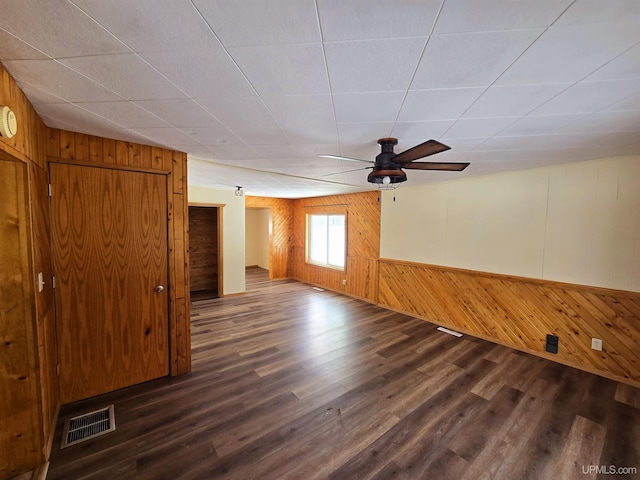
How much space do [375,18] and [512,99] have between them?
45.2 inches

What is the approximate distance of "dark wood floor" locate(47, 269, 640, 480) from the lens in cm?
179

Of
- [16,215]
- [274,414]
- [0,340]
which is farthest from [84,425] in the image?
[16,215]

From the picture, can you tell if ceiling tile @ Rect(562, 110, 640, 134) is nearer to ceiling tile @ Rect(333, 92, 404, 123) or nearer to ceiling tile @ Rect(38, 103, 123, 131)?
ceiling tile @ Rect(333, 92, 404, 123)

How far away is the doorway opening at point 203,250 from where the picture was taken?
6348 mm

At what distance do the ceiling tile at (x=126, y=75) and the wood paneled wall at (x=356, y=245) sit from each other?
4.64 meters

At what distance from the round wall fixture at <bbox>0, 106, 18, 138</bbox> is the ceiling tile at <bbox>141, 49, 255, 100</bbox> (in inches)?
28.9

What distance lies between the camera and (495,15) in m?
0.94

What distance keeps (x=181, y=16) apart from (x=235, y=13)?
8.0 inches

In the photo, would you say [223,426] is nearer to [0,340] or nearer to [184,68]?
[0,340]

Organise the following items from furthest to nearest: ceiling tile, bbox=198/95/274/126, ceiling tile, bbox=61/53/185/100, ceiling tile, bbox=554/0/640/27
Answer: ceiling tile, bbox=198/95/274/126 → ceiling tile, bbox=61/53/185/100 → ceiling tile, bbox=554/0/640/27

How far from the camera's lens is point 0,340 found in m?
1.58

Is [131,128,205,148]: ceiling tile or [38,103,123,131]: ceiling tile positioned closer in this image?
[38,103,123,131]: ceiling tile

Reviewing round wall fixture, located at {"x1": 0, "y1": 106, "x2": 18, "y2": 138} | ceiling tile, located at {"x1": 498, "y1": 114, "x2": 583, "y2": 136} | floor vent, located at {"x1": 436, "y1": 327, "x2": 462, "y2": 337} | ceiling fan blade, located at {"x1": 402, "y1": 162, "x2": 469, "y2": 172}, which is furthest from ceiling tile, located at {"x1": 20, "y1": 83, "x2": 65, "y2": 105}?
floor vent, located at {"x1": 436, "y1": 327, "x2": 462, "y2": 337}

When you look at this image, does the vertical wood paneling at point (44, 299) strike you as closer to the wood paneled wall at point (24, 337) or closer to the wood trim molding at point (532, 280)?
the wood paneled wall at point (24, 337)
